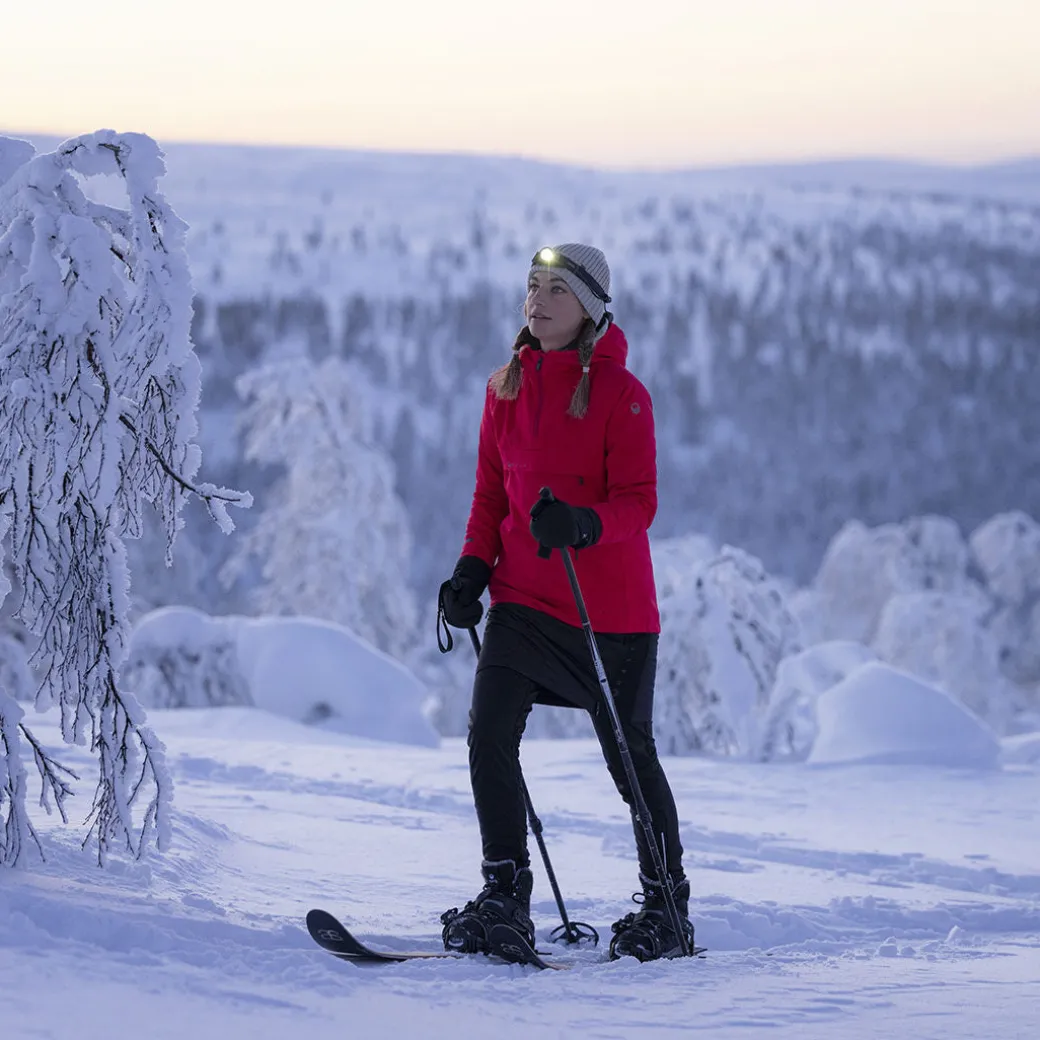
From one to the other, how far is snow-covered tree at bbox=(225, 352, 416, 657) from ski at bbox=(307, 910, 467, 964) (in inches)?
746

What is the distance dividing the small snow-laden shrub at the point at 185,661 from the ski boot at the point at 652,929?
964 cm

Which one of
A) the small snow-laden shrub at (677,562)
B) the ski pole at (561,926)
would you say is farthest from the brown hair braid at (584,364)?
the small snow-laden shrub at (677,562)

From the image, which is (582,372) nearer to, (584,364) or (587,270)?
(584,364)

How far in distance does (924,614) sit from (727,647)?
A: 17.7 meters

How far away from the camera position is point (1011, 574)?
36812 millimetres

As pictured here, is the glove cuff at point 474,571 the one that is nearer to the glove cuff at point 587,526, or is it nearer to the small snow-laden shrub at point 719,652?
the glove cuff at point 587,526

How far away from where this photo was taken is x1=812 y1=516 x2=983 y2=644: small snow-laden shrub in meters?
35.3

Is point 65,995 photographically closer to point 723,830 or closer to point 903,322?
point 723,830

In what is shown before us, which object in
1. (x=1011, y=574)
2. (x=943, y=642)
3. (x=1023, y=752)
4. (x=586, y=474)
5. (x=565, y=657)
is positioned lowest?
(x=943, y=642)

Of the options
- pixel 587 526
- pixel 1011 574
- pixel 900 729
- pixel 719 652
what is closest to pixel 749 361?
pixel 1011 574

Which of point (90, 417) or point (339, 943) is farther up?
point (90, 417)

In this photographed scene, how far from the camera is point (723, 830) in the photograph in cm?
605

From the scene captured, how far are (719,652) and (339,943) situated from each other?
10.2 metres

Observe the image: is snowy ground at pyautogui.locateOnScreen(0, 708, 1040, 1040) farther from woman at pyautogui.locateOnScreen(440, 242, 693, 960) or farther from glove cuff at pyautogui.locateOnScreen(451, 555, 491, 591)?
glove cuff at pyautogui.locateOnScreen(451, 555, 491, 591)
